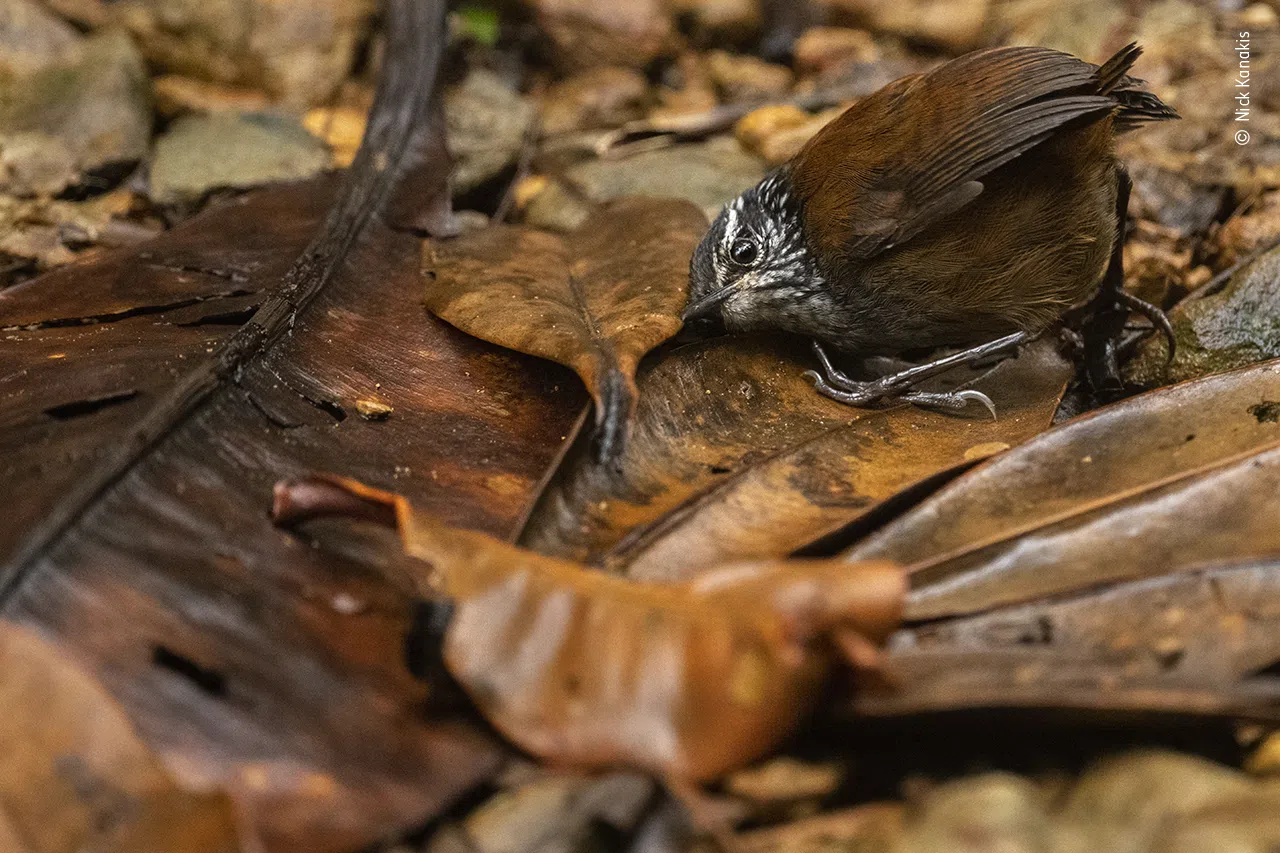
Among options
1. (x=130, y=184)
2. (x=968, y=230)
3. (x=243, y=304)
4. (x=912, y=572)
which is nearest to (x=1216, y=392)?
(x=968, y=230)

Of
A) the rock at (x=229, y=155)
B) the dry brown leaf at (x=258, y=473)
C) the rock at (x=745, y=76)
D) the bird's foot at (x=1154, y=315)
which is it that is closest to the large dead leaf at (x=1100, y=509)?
the bird's foot at (x=1154, y=315)

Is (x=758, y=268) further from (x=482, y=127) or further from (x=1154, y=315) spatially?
(x=482, y=127)

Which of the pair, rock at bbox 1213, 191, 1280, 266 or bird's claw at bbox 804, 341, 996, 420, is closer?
bird's claw at bbox 804, 341, 996, 420

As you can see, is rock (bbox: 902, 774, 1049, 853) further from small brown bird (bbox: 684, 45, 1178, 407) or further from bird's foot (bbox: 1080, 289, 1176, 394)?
bird's foot (bbox: 1080, 289, 1176, 394)

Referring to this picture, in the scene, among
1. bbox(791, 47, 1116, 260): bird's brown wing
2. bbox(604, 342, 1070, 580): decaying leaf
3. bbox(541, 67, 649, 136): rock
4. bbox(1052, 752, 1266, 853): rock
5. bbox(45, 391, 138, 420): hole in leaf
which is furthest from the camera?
bbox(541, 67, 649, 136): rock

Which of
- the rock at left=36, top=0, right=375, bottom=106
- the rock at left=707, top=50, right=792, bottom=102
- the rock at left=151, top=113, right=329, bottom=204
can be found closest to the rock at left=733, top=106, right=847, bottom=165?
the rock at left=707, top=50, right=792, bottom=102

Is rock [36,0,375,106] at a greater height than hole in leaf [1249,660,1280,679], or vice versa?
Result: rock [36,0,375,106]

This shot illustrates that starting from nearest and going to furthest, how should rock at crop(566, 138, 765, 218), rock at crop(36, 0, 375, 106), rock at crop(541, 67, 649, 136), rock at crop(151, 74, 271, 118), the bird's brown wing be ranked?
1. the bird's brown wing
2. rock at crop(566, 138, 765, 218)
3. rock at crop(151, 74, 271, 118)
4. rock at crop(36, 0, 375, 106)
5. rock at crop(541, 67, 649, 136)

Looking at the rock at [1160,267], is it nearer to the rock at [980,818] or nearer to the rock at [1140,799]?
the rock at [1140,799]
